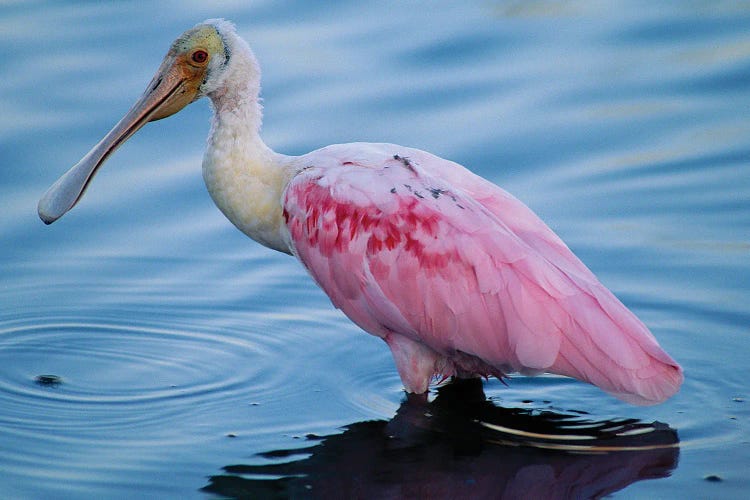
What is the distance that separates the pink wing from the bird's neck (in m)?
0.16

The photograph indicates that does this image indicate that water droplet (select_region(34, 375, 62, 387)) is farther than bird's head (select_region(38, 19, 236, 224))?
No

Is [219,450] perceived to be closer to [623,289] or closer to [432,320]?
[432,320]

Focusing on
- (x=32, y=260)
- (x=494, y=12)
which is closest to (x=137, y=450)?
(x=32, y=260)

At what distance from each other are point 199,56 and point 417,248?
5.27 feet

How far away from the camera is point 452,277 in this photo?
299 inches

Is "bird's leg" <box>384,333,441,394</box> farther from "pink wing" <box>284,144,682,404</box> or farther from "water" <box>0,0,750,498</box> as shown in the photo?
"water" <box>0,0,750,498</box>

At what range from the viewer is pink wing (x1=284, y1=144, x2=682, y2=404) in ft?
24.0

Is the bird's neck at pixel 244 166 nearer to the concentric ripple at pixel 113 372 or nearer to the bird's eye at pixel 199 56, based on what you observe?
the bird's eye at pixel 199 56

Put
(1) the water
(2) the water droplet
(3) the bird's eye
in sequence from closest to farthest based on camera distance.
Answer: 1. (1) the water
2. (2) the water droplet
3. (3) the bird's eye

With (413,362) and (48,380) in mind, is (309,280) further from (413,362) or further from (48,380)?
(48,380)

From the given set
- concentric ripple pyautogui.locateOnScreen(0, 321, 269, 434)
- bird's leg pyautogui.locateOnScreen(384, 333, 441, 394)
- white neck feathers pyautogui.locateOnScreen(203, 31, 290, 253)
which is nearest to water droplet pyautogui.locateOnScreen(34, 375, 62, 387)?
concentric ripple pyautogui.locateOnScreen(0, 321, 269, 434)

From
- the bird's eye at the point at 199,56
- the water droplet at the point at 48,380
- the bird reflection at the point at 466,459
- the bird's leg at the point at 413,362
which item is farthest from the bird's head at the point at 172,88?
the bird reflection at the point at 466,459

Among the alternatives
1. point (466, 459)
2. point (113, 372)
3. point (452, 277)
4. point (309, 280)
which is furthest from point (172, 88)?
point (466, 459)

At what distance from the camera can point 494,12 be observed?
42.7 feet
